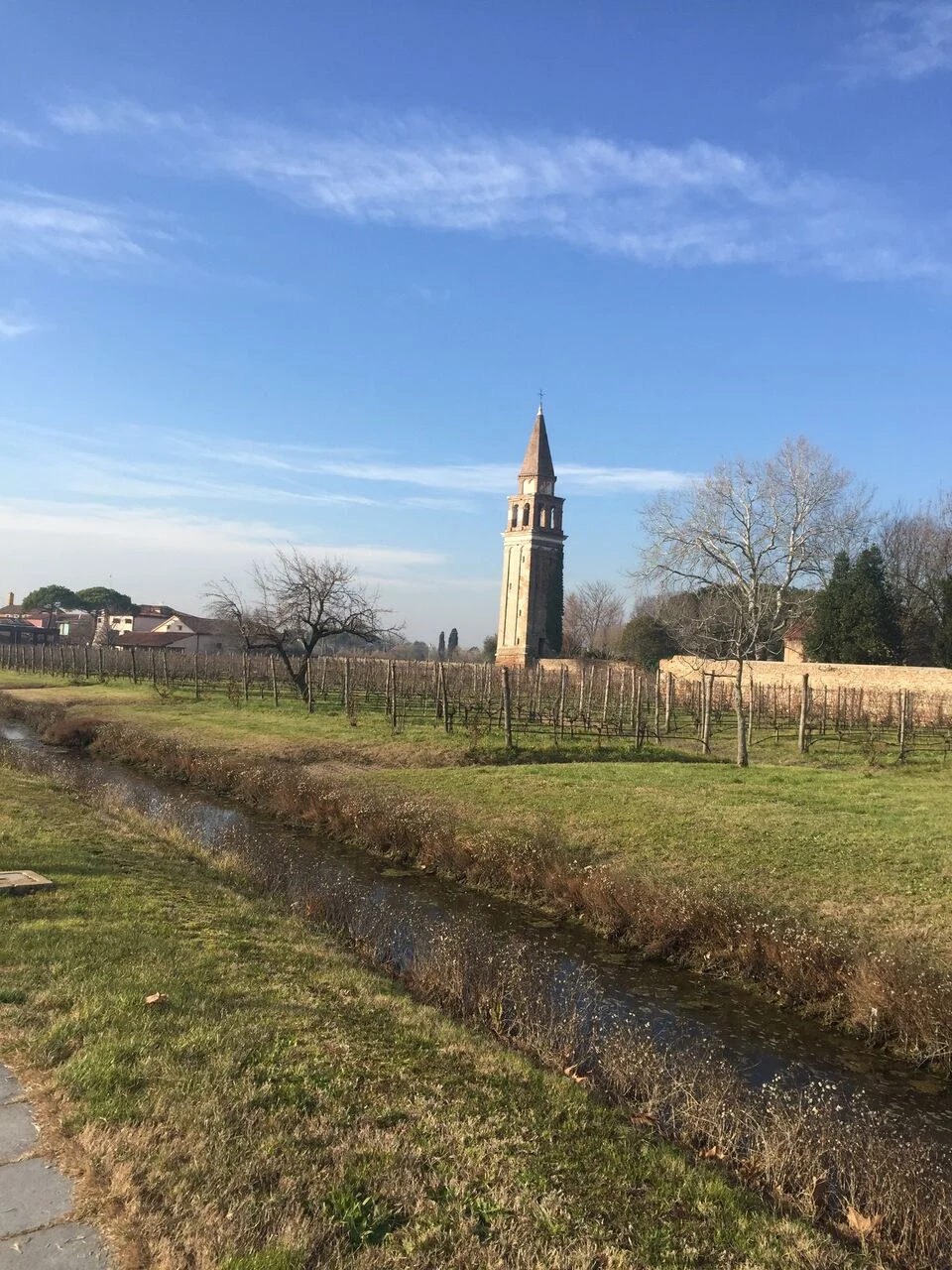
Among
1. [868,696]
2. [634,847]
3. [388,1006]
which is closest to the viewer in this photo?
[388,1006]

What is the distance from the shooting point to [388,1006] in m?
6.36

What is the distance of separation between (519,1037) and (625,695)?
104 feet

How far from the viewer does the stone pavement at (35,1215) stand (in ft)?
9.98

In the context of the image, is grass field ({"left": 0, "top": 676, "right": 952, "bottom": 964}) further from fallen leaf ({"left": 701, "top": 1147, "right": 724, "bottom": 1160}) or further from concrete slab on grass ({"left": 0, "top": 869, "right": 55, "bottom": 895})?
concrete slab on grass ({"left": 0, "top": 869, "right": 55, "bottom": 895})

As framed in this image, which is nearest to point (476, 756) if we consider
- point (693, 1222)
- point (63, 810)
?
point (63, 810)

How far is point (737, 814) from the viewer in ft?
43.9

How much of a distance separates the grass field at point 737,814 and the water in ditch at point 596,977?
1.70 m

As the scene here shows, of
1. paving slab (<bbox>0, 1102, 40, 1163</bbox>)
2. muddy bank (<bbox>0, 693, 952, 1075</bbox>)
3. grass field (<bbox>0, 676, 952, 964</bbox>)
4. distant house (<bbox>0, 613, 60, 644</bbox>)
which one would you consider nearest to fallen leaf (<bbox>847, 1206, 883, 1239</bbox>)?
muddy bank (<bbox>0, 693, 952, 1075</bbox>)

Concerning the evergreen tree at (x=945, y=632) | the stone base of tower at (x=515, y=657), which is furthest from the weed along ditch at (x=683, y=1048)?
the stone base of tower at (x=515, y=657)

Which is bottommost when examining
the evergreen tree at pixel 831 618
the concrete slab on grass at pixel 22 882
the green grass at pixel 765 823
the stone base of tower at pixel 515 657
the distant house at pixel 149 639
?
the green grass at pixel 765 823

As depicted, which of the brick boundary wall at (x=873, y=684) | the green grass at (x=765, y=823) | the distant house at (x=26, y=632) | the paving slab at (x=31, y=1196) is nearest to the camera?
the paving slab at (x=31, y=1196)

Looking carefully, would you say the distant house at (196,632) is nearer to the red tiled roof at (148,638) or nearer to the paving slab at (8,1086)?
the red tiled roof at (148,638)

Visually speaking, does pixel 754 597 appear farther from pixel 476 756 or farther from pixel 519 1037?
pixel 519 1037

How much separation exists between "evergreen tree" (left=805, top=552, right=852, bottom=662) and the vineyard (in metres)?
6.78
